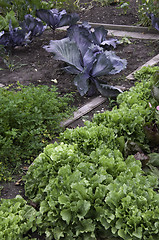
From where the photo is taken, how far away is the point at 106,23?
7.18 m

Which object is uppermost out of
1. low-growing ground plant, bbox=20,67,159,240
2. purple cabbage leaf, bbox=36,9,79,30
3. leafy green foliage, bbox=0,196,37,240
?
purple cabbage leaf, bbox=36,9,79,30

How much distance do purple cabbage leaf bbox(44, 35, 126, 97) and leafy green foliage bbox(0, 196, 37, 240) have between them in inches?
80.5

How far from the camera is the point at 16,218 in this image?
2.18 m

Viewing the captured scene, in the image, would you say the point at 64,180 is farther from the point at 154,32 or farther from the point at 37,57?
the point at 154,32

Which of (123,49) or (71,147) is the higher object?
(71,147)

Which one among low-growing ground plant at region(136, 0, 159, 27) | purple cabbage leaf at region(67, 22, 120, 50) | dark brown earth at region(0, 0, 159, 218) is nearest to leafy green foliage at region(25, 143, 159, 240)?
dark brown earth at region(0, 0, 159, 218)

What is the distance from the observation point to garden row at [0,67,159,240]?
81.9 inches

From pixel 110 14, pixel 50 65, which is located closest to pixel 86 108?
pixel 50 65

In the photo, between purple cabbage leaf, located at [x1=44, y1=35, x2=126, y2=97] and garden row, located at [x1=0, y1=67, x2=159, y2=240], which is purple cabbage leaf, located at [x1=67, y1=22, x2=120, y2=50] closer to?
purple cabbage leaf, located at [x1=44, y1=35, x2=126, y2=97]

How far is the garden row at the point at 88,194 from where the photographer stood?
2.08 meters

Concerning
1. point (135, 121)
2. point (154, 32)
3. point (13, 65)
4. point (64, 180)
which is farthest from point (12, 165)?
point (154, 32)

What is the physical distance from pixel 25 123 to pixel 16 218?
122cm

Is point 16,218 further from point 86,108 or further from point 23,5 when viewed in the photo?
point 23,5

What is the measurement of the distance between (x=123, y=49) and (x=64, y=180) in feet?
13.5
